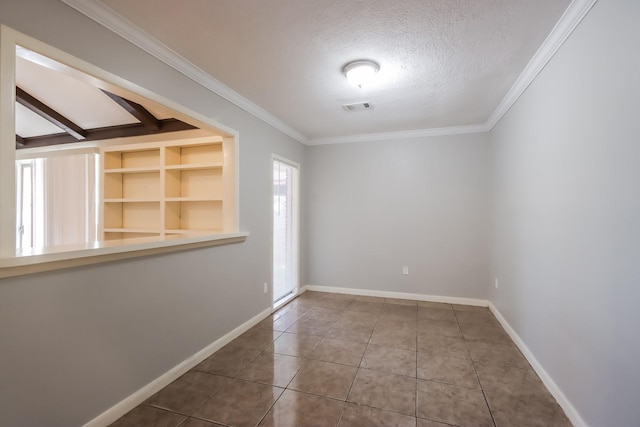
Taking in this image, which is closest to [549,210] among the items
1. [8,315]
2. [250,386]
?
[250,386]

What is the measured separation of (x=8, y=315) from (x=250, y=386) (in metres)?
1.48

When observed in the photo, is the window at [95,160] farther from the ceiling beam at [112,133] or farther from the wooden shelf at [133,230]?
the wooden shelf at [133,230]

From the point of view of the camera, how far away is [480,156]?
152 inches

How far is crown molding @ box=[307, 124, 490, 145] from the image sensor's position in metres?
3.88

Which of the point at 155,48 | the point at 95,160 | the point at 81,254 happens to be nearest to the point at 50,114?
the point at 95,160

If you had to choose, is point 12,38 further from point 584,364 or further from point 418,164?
point 418,164

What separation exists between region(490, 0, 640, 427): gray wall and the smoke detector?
1.47 metres

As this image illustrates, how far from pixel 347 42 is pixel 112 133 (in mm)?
3543

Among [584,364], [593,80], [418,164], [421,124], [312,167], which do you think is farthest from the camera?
[312,167]

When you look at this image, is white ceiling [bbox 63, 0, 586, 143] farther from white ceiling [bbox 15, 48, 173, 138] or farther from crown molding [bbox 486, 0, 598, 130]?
white ceiling [bbox 15, 48, 173, 138]

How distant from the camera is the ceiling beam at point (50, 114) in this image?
11.2ft

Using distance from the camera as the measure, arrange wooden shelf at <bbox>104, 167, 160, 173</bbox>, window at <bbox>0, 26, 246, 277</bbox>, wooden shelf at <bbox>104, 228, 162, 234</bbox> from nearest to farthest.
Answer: window at <bbox>0, 26, 246, 277</bbox>
wooden shelf at <bbox>104, 167, 160, 173</bbox>
wooden shelf at <bbox>104, 228, 162, 234</bbox>

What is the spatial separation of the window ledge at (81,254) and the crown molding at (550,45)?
2.99 m

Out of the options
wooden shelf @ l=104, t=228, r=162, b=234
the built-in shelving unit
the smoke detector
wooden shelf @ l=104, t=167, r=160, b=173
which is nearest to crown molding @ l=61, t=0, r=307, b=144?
the built-in shelving unit
